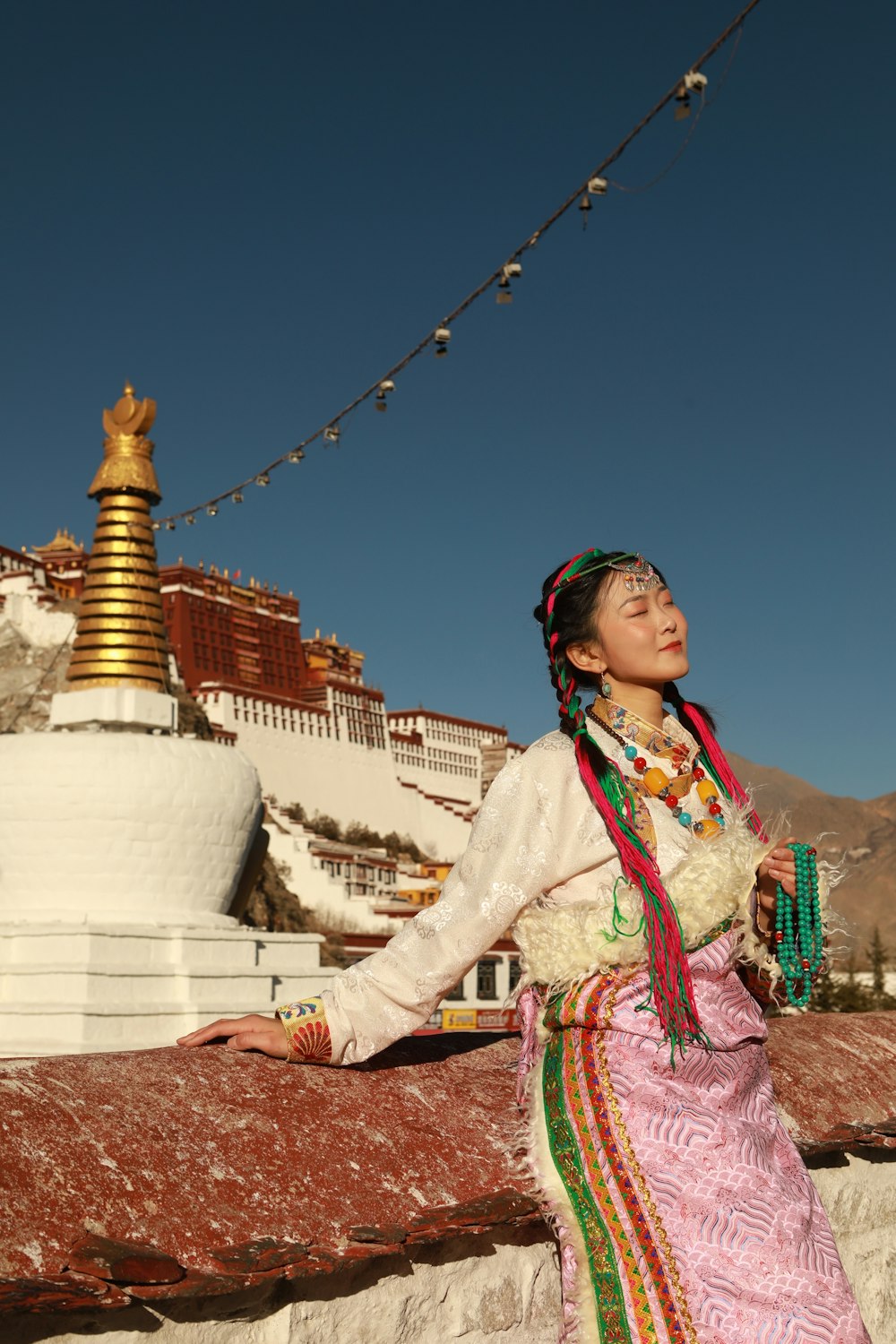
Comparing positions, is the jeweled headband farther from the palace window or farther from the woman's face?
the palace window

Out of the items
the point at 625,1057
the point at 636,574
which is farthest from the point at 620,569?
the point at 625,1057

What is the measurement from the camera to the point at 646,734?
243 centimetres

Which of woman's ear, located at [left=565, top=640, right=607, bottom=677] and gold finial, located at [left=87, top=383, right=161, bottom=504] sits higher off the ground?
gold finial, located at [left=87, top=383, right=161, bottom=504]

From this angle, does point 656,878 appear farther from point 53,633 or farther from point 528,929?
point 53,633

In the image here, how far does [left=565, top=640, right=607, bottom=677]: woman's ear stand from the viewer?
246 centimetres

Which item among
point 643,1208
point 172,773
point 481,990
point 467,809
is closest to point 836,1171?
point 643,1208

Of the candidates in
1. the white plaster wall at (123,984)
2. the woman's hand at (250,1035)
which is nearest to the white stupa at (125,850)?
the white plaster wall at (123,984)

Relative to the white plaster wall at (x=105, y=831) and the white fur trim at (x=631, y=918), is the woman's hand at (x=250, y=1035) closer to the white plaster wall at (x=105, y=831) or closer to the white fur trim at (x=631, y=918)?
the white fur trim at (x=631, y=918)

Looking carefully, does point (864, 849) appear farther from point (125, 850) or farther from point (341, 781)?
point (125, 850)

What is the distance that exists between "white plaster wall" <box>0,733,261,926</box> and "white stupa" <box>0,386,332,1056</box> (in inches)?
0.5

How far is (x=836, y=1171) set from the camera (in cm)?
288

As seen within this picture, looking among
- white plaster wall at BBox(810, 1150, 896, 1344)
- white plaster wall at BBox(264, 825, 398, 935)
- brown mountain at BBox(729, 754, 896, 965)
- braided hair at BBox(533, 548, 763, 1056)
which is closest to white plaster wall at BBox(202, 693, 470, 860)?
white plaster wall at BBox(264, 825, 398, 935)

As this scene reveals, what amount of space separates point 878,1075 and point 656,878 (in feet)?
4.74

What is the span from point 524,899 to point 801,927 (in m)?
0.49
